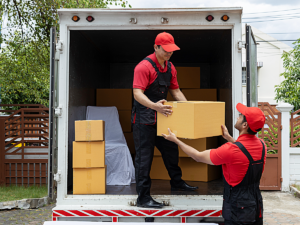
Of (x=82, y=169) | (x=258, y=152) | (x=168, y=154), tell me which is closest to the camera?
(x=258, y=152)

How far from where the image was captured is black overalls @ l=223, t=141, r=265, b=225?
2.19m

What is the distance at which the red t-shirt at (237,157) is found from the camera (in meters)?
2.19

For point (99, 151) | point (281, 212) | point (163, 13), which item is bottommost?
point (281, 212)

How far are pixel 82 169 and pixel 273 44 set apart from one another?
1911 cm

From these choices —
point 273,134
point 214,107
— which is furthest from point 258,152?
point 273,134

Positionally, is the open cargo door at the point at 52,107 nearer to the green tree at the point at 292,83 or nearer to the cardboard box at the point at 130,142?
the cardboard box at the point at 130,142

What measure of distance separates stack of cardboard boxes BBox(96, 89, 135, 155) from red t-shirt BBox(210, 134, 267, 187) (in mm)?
3347

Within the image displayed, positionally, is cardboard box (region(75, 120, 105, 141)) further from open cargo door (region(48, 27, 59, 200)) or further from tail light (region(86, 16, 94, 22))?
A: tail light (region(86, 16, 94, 22))

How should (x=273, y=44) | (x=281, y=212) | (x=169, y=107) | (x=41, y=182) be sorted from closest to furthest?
1. (x=169, y=107)
2. (x=281, y=212)
3. (x=41, y=182)
4. (x=273, y=44)

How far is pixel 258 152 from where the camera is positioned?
87.6 inches

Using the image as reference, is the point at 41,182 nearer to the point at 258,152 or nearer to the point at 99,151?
the point at 99,151

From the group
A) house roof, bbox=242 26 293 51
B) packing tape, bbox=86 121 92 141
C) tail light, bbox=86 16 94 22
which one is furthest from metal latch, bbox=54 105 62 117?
house roof, bbox=242 26 293 51

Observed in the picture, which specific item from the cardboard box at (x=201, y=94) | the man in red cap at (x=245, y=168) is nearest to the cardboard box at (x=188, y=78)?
the cardboard box at (x=201, y=94)

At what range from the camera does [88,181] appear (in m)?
3.24
